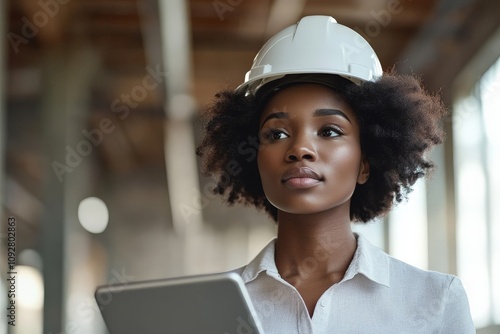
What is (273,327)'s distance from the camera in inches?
83.3

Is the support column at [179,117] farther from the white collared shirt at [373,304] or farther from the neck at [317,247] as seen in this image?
the white collared shirt at [373,304]

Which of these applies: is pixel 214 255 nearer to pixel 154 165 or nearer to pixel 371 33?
pixel 154 165

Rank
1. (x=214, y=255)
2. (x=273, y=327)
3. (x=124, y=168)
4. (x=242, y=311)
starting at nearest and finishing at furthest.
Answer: (x=242, y=311)
(x=273, y=327)
(x=124, y=168)
(x=214, y=255)

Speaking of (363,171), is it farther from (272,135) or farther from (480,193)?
(480,193)

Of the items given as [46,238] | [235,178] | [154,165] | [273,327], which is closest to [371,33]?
[46,238]

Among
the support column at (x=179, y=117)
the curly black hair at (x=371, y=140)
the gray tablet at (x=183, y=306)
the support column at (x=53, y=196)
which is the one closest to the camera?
the gray tablet at (x=183, y=306)

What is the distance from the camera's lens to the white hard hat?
219 centimetres

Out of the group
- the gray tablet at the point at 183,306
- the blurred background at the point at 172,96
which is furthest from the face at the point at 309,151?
the blurred background at the point at 172,96

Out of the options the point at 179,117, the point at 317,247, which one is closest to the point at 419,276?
the point at 317,247

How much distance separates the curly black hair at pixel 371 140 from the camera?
2.29m

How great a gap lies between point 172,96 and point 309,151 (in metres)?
7.74

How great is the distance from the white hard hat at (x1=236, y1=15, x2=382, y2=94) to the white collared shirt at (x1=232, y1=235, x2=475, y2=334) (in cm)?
49

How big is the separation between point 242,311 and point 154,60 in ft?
21.8

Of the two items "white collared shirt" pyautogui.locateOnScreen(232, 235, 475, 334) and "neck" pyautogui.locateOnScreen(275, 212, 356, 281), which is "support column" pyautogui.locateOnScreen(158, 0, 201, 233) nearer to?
"neck" pyautogui.locateOnScreen(275, 212, 356, 281)
